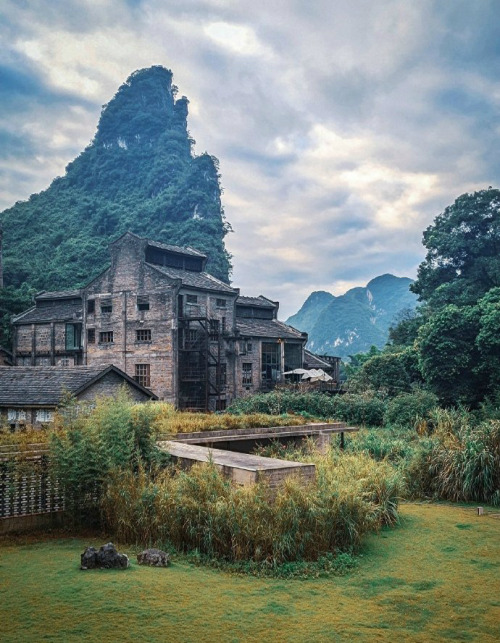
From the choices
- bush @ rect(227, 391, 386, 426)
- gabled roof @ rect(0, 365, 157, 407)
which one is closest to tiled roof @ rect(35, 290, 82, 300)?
bush @ rect(227, 391, 386, 426)

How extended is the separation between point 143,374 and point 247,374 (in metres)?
6.49

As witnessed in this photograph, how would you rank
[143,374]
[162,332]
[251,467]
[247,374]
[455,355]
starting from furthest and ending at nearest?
[247,374] < [143,374] < [162,332] < [455,355] < [251,467]

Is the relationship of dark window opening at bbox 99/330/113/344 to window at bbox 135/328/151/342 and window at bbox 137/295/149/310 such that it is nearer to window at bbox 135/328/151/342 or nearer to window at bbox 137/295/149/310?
window at bbox 135/328/151/342

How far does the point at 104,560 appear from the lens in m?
6.59

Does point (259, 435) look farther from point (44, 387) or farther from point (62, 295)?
point (62, 295)

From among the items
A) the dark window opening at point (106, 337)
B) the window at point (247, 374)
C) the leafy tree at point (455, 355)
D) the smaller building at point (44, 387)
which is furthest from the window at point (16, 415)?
the window at point (247, 374)

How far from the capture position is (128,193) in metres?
76.8

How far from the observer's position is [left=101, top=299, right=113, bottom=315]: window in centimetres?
3428

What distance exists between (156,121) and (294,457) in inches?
3410

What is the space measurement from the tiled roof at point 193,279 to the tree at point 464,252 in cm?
1523

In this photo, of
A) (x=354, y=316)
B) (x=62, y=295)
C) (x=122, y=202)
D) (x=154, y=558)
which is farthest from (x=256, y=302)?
(x=354, y=316)

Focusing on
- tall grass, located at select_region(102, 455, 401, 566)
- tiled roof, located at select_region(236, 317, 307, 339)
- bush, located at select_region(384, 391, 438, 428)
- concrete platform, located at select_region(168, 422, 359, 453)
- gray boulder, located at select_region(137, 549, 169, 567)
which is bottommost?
gray boulder, located at select_region(137, 549, 169, 567)

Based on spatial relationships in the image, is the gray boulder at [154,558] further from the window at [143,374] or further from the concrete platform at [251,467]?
the window at [143,374]

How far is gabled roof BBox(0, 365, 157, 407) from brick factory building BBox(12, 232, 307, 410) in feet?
39.0
